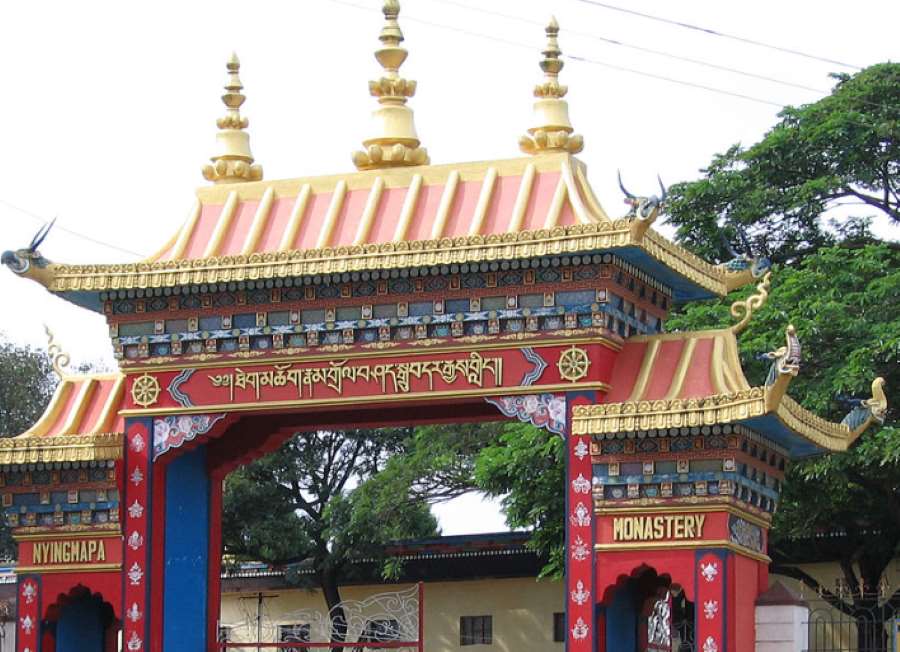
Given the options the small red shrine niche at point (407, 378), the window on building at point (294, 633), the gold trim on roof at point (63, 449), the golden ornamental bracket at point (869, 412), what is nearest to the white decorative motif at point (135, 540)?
the small red shrine niche at point (407, 378)

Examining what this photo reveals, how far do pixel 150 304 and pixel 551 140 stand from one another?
3.88 metres

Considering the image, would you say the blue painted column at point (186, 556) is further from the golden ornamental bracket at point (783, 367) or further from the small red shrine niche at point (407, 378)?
the golden ornamental bracket at point (783, 367)

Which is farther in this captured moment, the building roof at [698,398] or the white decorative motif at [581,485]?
the white decorative motif at [581,485]

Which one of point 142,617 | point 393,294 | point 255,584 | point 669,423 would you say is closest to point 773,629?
point 669,423

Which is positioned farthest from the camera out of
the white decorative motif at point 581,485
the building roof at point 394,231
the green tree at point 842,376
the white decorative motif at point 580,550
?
the green tree at point 842,376

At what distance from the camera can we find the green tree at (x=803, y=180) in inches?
1170

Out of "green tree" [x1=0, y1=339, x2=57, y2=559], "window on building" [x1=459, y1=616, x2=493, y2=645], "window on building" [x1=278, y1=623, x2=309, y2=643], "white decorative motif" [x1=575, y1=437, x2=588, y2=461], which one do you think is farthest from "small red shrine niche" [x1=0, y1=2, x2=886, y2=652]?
"green tree" [x1=0, y1=339, x2=57, y2=559]

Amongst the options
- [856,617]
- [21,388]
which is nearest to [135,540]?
[856,617]

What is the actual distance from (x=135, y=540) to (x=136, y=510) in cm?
27

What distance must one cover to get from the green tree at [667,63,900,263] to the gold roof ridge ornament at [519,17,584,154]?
35.0 ft

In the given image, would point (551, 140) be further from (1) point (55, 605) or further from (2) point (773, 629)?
(1) point (55, 605)

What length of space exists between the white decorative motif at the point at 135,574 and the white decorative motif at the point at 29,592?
106cm

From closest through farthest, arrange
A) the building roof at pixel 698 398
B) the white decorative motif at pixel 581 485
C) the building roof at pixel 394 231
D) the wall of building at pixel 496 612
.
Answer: the building roof at pixel 698 398, the white decorative motif at pixel 581 485, the building roof at pixel 394 231, the wall of building at pixel 496 612

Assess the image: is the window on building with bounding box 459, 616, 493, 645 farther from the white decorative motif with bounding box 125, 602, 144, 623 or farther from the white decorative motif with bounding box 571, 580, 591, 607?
the white decorative motif with bounding box 571, 580, 591, 607
